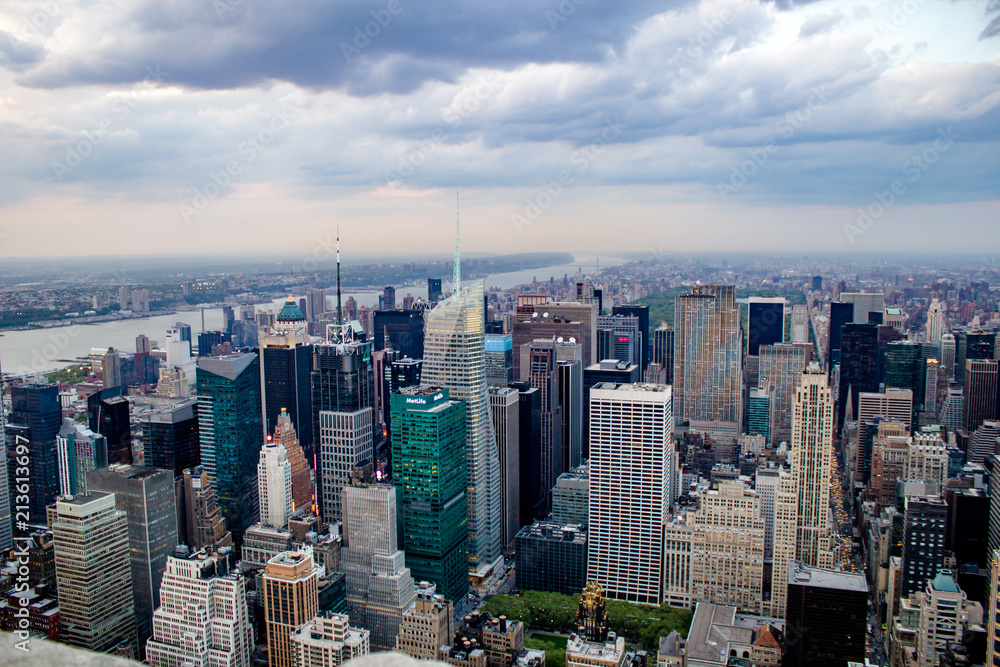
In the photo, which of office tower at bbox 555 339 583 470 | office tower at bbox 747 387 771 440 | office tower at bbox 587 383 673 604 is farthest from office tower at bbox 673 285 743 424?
office tower at bbox 587 383 673 604

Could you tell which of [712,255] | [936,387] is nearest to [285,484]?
[712,255]

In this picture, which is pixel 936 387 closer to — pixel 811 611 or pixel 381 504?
pixel 811 611

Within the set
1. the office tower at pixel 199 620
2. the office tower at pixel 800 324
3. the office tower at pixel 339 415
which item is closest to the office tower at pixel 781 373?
the office tower at pixel 800 324

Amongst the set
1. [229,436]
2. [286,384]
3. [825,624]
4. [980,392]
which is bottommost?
[825,624]

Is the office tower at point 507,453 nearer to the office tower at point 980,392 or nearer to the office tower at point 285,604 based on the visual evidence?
the office tower at point 285,604

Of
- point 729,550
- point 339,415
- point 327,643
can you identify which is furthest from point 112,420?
point 729,550

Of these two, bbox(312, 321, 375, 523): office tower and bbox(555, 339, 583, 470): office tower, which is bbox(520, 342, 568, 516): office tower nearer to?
bbox(555, 339, 583, 470): office tower

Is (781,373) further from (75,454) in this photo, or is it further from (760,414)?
(75,454)
